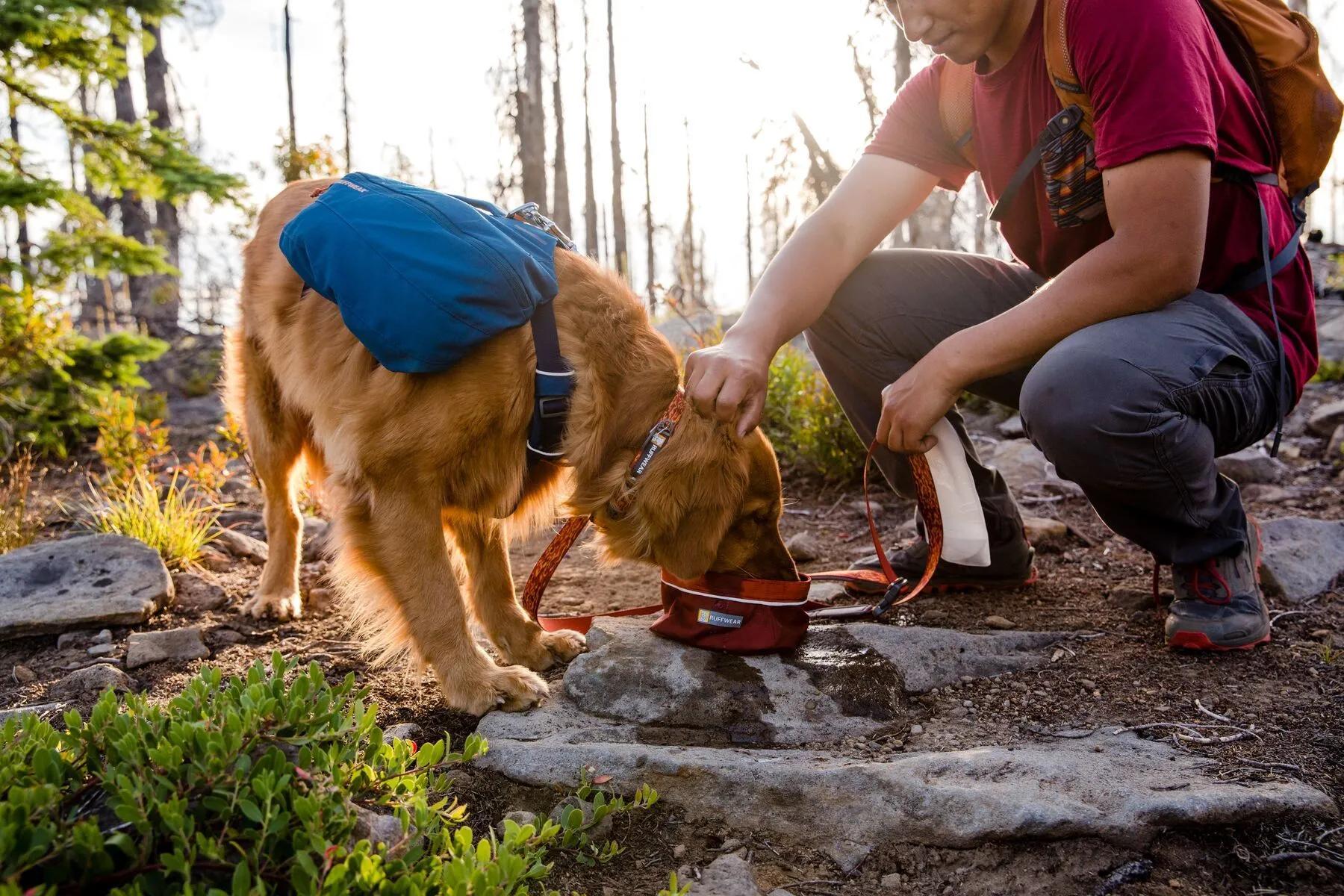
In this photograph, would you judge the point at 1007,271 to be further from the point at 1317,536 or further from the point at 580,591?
the point at 580,591

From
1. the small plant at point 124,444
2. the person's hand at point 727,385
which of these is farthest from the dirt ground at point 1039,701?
the small plant at point 124,444

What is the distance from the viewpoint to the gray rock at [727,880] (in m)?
1.53

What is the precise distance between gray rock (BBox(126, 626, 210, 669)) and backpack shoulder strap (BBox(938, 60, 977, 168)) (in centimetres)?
288

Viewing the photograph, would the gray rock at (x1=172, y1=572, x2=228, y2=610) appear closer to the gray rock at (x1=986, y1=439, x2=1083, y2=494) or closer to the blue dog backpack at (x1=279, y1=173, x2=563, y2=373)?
the blue dog backpack at (x1=279, y1=173, x2=563, y2=373)

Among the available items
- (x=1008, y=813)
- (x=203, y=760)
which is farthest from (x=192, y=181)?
(x=1008, y=813)

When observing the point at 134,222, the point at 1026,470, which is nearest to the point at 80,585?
the point at 1026,470

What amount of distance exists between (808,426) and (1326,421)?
3.50 m

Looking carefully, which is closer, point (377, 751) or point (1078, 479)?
point (377, 751)

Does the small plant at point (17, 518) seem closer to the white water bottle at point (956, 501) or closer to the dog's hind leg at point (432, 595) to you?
the dog's hind leg at point (432, 595)

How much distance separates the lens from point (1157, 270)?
211 centimetres

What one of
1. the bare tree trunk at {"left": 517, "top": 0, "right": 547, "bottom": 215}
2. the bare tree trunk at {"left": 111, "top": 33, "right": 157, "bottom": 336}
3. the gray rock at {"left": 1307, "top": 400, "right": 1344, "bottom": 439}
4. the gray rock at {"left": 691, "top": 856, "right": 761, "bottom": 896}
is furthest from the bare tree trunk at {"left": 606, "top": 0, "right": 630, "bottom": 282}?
the gray rock at {"left": 691, "top": 856, "right": 761, "bottom": 896}

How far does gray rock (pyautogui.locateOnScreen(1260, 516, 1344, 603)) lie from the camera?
9.33 ft

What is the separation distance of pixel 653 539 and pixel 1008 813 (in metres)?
1.12

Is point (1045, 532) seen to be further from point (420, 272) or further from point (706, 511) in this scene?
point (420, 272)
